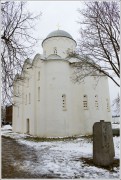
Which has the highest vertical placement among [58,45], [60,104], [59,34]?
[59,34]

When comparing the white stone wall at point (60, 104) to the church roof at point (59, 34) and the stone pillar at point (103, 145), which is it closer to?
the church roof at point (59, 34)

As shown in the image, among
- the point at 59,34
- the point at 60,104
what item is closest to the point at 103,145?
the point at 60,104

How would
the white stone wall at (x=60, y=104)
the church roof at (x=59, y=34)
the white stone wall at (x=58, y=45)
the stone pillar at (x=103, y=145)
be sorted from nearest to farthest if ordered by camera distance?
the stone pillar at (x=103, y=145), the white stone wall at (x=60, y=104), the white stone wall at (x=58, y=45), the church roof at (x=59, y=34)

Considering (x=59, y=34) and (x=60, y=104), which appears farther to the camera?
(x=59, y=34)

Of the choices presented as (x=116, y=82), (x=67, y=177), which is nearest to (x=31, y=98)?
(x=116, y=82)

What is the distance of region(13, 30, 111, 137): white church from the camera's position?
22984 millimetres

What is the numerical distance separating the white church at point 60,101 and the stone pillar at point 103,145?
13834 mm

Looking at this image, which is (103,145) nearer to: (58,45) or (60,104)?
(60,104)

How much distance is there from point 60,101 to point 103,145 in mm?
15191

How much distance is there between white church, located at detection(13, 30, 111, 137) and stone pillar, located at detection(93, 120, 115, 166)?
13834 mm

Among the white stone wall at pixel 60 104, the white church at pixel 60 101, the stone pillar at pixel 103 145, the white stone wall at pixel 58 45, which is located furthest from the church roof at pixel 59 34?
the stone pillar at pixel 103 145

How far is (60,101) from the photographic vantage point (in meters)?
23.4

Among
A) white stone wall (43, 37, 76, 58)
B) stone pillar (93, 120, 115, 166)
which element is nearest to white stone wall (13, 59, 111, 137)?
white stone wall (43, 37, 76, 58)

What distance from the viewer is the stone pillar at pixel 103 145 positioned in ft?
26.7
